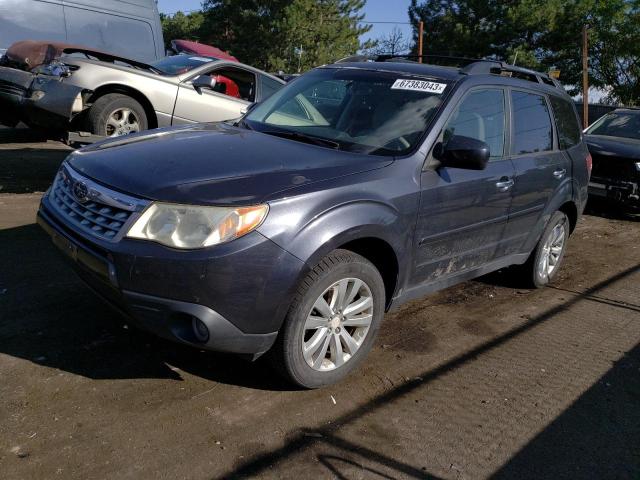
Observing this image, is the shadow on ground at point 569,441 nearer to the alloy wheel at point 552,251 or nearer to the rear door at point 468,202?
the rear door at point 468,202

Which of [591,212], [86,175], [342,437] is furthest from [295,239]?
[591,212]

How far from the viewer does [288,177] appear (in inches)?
120

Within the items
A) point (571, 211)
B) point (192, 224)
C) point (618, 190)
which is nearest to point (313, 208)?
point (192, 224)

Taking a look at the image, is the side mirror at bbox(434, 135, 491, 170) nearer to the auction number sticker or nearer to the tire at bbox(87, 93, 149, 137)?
the auction number sticker

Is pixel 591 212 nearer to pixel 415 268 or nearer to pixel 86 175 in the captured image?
pixel 415 268

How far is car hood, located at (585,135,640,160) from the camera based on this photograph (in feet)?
30.1

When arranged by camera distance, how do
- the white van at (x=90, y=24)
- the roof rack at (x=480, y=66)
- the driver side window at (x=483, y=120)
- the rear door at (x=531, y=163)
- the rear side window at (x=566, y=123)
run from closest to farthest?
the driver side window at (x=483, y=120)
the roof rack at (x=480, y=66)
the rear door at (x=531, y=163)
the rear side window at (x=566, y=123)
the white van at (x=90, y=24)

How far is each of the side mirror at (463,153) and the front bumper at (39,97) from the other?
182 inches

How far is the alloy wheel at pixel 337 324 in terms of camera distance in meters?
3.18

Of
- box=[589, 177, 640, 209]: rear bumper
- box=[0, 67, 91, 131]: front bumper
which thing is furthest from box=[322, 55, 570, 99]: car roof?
box=[589, 177, 640, 209]: rear bumper

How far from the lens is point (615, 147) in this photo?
9.41 m

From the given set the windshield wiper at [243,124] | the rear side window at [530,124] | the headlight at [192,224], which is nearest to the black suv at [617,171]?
the rear side window at [530,124]

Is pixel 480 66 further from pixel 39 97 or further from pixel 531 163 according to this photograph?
pixel 39 97

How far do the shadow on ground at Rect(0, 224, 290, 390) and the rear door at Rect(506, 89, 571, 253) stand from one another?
2.34m
